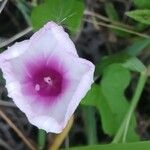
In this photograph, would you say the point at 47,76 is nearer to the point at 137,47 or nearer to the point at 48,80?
the point at 48,80

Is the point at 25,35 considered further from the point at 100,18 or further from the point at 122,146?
the point at 122,146

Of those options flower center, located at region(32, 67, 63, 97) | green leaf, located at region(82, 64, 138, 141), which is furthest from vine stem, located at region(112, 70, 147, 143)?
flower center, located at region(32, 67, 63, 97)

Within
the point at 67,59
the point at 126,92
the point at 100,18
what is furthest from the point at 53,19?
the point at 126,92

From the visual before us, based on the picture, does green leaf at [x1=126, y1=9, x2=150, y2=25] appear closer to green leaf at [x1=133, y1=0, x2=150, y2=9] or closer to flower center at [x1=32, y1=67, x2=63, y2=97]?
green leaf at [x1=133, y1=0, x2=150, y2=9]

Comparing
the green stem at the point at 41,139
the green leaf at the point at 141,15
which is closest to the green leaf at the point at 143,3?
the green leaf at the point at 141,15

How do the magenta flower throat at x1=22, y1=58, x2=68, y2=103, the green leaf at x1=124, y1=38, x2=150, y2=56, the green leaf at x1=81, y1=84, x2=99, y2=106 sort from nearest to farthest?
the magenta flower throat at x1=22, y1=58, x2=68, y2=103, the green leaf at x1=81, y1=84, x2=99, y2=106, the green leaf at x1=124, y1=38, x2=150, y2=56

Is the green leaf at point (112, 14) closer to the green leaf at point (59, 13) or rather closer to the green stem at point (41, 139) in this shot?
the green leaf at point (59, 13)
